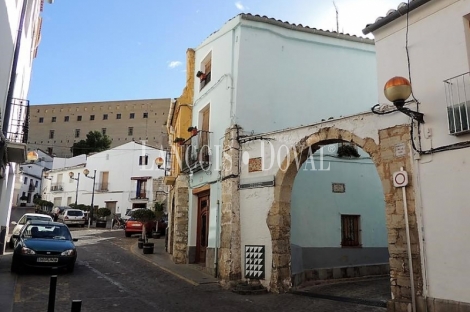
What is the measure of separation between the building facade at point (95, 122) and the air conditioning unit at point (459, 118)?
204 ft

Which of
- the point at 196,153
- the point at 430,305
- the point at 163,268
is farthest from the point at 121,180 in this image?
the point at 430,305

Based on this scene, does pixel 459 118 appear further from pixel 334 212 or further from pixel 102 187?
pixel 102 187

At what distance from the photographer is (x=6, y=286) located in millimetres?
8422

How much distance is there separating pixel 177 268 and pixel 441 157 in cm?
864

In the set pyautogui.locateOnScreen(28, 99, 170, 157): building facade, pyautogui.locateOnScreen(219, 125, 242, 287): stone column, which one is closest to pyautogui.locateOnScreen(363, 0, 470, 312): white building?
pyautogui.locateOnScreen(219, 125, 242, 287): stone column

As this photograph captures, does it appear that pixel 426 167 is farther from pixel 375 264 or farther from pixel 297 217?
pixel 375 264

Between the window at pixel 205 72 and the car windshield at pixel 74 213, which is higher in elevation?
the window at pixel 205 72

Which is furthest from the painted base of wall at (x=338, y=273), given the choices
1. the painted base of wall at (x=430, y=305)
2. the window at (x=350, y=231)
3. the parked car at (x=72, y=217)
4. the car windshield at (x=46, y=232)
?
the parked car at (x=72, y=217)

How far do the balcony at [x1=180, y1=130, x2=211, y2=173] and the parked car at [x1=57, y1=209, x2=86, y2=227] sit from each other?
18.8m

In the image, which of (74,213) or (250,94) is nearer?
(250,94)

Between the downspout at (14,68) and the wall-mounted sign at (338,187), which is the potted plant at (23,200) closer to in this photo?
the downspout at (14,68)

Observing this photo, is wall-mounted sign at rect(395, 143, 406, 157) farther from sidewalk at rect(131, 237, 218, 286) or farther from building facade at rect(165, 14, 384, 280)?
sidewalk at rect(131, 237, 218, 286)

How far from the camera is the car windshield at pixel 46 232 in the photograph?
11.0 meters

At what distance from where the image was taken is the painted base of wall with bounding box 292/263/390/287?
33.6 feet
